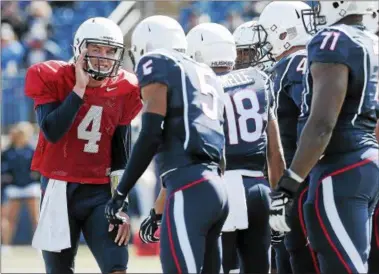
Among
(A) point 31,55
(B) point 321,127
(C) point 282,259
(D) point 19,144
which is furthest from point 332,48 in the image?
(A) point 31,55

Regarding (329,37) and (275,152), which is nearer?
(329,37)

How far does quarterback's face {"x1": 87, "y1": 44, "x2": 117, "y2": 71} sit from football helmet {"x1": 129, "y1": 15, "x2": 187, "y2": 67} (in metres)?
0.41

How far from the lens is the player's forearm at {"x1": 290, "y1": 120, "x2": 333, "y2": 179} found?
4340 millimetres

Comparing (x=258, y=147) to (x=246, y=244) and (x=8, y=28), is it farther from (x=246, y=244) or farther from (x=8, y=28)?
(x=8, y=28)

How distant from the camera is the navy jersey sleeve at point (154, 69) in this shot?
14.5ft

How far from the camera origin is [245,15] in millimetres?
11758

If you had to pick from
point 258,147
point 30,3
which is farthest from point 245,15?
point 258,147

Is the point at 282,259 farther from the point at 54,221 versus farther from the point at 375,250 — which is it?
the point at 54,221

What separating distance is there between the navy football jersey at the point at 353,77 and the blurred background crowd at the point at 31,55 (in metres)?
6.22

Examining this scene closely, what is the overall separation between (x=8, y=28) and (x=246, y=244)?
26.5 ft

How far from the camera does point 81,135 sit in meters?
5.36

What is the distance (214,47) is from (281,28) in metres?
0.90

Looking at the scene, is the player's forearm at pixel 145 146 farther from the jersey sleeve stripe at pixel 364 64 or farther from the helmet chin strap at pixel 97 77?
the helmet chin strap at pixel 97 77

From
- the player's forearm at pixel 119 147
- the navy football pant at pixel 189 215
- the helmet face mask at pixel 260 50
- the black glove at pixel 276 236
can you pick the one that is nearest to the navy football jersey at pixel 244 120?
the black glove at pixel 276 236
